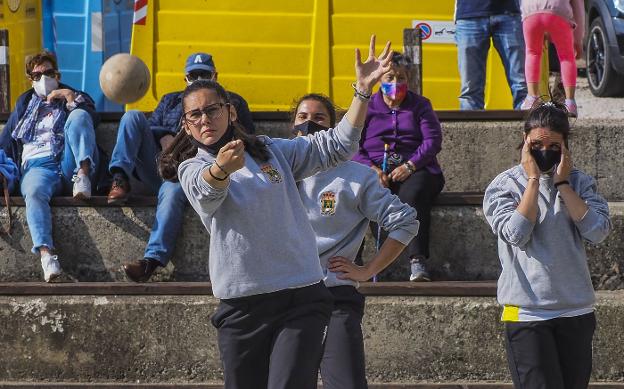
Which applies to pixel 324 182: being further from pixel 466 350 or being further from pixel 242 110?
pixel 242 110

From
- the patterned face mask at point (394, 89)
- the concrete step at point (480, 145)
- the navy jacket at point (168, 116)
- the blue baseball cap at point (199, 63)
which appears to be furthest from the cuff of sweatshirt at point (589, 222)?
the blue baseball cap at point (199, 63)

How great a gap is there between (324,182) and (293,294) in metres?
1.00

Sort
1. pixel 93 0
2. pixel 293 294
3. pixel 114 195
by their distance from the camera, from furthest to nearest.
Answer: pixel 93 0 → pixel 114 195 → pixel 293 294

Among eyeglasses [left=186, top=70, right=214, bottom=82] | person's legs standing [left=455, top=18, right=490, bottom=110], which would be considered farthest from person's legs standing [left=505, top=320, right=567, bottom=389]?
person's legs standing [left=455, top=18, right=490, bottom=110]

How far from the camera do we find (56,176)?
776cm

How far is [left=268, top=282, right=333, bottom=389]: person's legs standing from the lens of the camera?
435 cm

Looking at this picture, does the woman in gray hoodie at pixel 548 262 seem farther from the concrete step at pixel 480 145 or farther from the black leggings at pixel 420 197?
the concrete step at pixel 480 145

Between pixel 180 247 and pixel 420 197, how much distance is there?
145cm

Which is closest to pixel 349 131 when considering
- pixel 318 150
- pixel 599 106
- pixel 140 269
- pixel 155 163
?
pixel 318 150

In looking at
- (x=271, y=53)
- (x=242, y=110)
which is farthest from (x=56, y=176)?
(x=271, y=53)

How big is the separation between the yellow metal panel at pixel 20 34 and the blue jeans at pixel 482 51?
13.4 feet

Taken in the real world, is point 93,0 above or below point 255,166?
above

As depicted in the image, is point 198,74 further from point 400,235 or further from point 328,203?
point 400,235

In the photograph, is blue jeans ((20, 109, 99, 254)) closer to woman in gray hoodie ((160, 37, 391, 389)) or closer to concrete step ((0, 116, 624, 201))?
concrete step ((0, 116, 624, 201))
